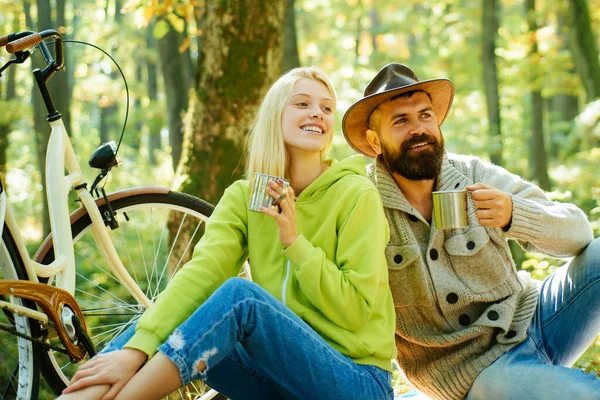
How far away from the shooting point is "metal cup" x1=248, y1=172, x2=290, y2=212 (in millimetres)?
2277

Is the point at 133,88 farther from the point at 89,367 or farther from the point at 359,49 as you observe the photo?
the point at 89,367

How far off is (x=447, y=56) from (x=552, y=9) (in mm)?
5254

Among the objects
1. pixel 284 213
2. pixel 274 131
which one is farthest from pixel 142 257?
pixel 284 213

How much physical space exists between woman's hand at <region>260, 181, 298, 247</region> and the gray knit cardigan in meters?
0.62

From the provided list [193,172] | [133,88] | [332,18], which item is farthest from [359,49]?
[193,172]

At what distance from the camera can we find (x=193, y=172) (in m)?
3.98

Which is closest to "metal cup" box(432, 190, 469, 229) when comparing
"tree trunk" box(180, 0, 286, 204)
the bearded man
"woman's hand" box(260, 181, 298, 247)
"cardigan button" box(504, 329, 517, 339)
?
the bearded man

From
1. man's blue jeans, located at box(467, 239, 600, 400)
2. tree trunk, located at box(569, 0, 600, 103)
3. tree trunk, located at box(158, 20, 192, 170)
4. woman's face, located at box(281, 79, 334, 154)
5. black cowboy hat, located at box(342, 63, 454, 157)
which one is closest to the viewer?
man's blue jeans, located at box(467, 239, 600, 400)

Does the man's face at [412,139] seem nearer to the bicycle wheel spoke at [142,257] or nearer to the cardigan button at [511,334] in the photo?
the cardigan button at [511,334]

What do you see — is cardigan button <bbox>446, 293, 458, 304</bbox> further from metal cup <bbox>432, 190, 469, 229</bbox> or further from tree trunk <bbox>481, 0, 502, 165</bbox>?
tree trunk <bbox>481, 0, 502, 165</bbox>

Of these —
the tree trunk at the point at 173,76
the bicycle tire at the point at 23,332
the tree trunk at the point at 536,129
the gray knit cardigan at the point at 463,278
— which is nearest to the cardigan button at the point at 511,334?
the gray knit cardigan at the point at 463,278

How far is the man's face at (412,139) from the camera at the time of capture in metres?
2.80

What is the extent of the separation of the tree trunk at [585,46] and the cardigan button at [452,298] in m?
6.63

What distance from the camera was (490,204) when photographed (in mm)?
2549
